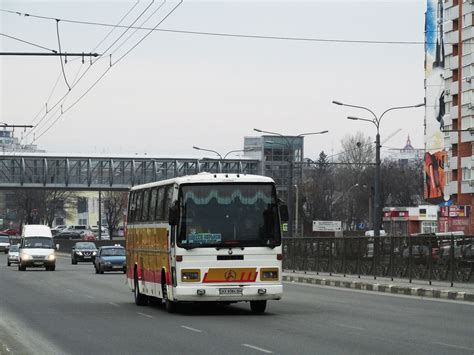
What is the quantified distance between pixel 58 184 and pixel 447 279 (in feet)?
273

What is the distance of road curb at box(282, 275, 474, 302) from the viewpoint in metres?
30.9

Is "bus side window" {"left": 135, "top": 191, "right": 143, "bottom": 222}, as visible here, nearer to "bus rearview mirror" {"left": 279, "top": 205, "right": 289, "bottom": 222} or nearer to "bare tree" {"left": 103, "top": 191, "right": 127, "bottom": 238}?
"bus rearview mirror" {"left": 279, "top": 205, "right": 289, "bottom": 222}

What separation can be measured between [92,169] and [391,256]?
258ft

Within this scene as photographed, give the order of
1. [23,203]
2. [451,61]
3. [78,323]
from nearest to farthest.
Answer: [78,323], [451,61], [23,203]

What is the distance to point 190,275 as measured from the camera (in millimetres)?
23359

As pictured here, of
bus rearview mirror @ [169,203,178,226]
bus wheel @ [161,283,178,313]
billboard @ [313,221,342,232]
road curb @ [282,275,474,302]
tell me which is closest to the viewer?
bus rearview mirror @ [169,203,178,226]

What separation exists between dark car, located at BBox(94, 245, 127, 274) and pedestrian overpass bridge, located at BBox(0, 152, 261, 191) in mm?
55442

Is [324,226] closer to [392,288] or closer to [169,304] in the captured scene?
[392,288]

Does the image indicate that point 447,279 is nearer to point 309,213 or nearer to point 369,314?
point 369,314

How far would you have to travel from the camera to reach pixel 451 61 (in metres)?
A: 103

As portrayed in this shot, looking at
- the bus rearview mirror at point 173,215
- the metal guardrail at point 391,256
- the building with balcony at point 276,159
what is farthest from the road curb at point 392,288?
the building with balcony at point 276,159

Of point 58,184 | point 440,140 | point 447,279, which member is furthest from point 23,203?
point 447,279

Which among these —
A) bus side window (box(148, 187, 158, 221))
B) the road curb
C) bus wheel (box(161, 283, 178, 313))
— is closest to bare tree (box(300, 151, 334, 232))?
the road curb

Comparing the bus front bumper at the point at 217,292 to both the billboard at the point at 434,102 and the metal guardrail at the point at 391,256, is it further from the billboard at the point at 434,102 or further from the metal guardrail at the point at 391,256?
the billboard at the point at 434,102
